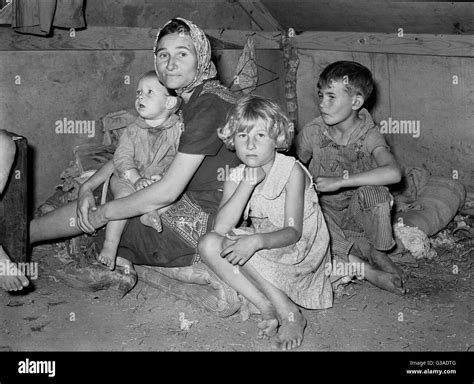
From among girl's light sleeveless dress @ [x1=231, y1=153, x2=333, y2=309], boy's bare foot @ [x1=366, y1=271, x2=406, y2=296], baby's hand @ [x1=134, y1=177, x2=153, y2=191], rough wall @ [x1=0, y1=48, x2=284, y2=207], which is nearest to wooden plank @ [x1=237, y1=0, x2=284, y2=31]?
rough wall @ [x1=0, y1=48, x2=284, y2=207]

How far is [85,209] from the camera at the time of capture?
11.5 ft

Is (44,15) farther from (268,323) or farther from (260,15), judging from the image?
(268,323)

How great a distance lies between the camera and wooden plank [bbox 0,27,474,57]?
15.3ft

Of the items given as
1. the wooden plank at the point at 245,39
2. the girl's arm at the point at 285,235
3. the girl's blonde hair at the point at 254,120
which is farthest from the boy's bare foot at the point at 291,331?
the wooden plank at the point at 245,39

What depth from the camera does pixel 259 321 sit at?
3.28m

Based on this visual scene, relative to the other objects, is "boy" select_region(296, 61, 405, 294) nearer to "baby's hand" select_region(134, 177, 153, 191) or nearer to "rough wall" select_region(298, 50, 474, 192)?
"baby's hand" select_region(134, 177, 153, 191)

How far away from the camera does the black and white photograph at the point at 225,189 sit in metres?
3.13

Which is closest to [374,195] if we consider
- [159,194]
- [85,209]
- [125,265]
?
[159,194]

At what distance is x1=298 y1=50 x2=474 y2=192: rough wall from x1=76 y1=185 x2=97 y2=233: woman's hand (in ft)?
8.91

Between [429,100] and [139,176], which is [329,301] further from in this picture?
[429,100]

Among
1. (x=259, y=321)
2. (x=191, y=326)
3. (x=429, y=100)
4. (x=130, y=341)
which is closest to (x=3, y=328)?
(x=130, y=341)

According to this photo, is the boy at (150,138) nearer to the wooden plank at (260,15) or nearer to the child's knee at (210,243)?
the child's knee at (210,243)

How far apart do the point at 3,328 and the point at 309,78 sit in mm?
3482

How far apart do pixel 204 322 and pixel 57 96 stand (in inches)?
89.3
